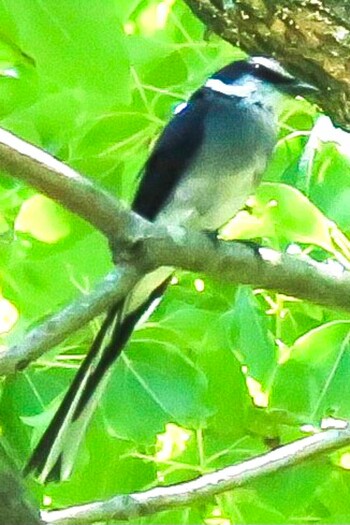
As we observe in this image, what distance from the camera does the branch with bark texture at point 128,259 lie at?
1156 mm

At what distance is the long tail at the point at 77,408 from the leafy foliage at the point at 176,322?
0.07 metres

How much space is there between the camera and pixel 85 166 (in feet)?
6.40

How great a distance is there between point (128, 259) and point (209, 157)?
109cm

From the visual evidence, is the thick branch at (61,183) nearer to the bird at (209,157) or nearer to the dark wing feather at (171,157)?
the bird at (209,157)

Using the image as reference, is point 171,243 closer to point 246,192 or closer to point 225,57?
point 225,57

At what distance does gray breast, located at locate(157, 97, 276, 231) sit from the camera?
2.18 meters

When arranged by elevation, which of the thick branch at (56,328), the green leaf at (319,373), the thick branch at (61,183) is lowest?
the green leaf at (319,373)

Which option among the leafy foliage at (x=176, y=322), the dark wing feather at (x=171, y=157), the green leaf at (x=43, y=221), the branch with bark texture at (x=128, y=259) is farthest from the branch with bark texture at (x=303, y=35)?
the dark wing feather at (x=171, y=157)

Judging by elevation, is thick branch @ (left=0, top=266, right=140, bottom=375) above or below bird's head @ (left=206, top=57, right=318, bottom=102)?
above

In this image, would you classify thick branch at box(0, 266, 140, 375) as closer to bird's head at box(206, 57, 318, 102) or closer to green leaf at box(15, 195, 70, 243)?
green leaf at box(15, 195, 70, 243)

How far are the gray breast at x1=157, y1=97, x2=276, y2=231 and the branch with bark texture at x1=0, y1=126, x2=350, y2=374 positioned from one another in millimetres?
750

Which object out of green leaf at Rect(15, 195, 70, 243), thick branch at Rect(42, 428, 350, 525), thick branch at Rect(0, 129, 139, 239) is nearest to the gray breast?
green leaf at Rect(15, 195, 70, 243)

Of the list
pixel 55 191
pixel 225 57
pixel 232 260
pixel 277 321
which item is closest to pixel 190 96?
pixel 225 57

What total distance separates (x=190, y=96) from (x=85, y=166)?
32 cm
